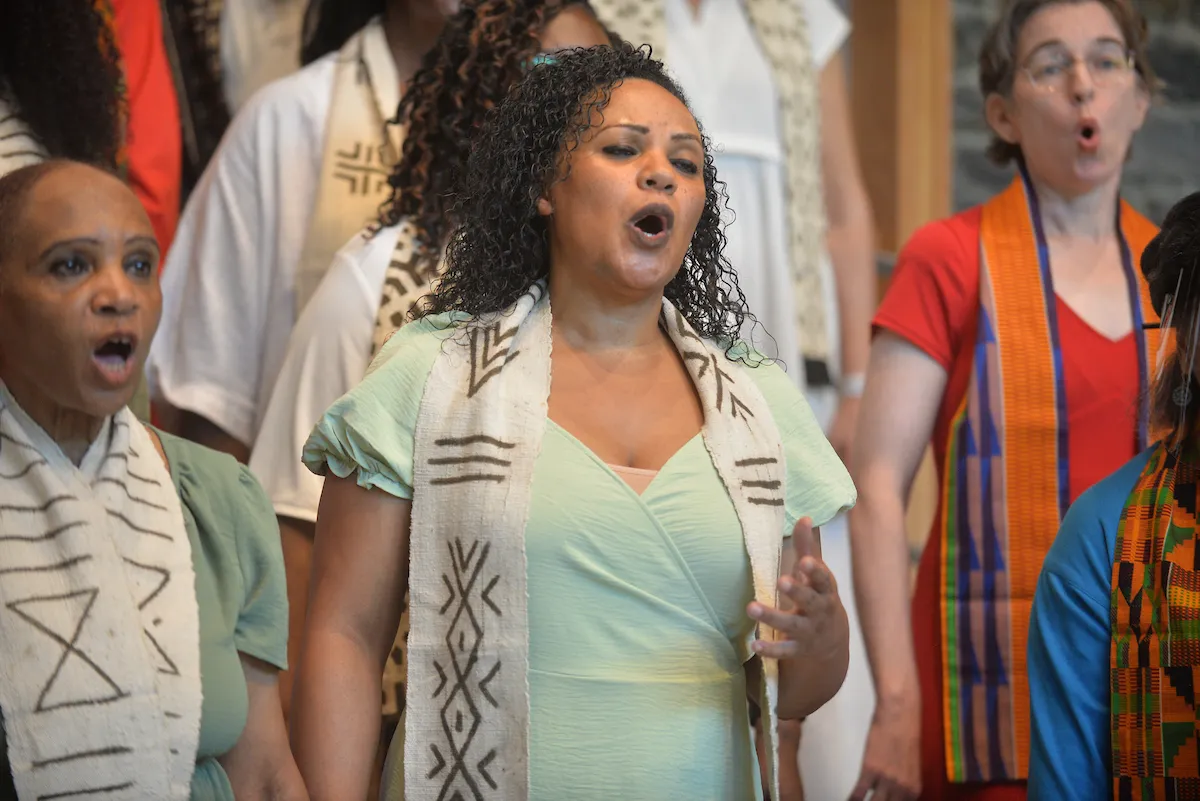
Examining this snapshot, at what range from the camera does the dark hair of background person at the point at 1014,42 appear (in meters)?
2.94

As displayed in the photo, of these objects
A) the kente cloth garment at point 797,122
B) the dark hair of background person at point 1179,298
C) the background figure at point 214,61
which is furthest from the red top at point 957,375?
the background figure at point 214,61

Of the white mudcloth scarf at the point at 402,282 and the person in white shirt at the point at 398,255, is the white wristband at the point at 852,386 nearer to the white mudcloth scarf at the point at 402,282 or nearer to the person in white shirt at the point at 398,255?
the person in white shirt at the point at 398,255

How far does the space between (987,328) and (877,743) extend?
0.67 metres

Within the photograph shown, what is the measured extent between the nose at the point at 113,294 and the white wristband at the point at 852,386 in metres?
1.81

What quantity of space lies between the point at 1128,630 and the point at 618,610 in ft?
2.15

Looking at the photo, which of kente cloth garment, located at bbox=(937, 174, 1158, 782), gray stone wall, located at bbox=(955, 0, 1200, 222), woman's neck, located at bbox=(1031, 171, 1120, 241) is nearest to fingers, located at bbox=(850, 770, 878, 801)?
kente cloth garment, located at bbox=(937, 174, 1158, 782)

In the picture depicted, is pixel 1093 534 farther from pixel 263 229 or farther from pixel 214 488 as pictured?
pixel 263 229

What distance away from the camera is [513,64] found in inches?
109

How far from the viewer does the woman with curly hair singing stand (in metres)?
1.94

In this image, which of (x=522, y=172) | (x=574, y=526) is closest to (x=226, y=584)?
(x=574, y=526)

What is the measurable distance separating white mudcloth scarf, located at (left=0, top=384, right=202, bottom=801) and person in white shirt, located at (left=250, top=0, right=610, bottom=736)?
45 cm

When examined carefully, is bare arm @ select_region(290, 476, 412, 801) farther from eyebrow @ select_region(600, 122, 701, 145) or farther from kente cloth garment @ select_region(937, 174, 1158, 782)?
kente cloth garment @ select_region(937, 174, 1158, 782)

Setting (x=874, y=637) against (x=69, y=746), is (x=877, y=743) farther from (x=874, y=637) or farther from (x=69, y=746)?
(x=69, y=746)

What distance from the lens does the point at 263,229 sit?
296cm
